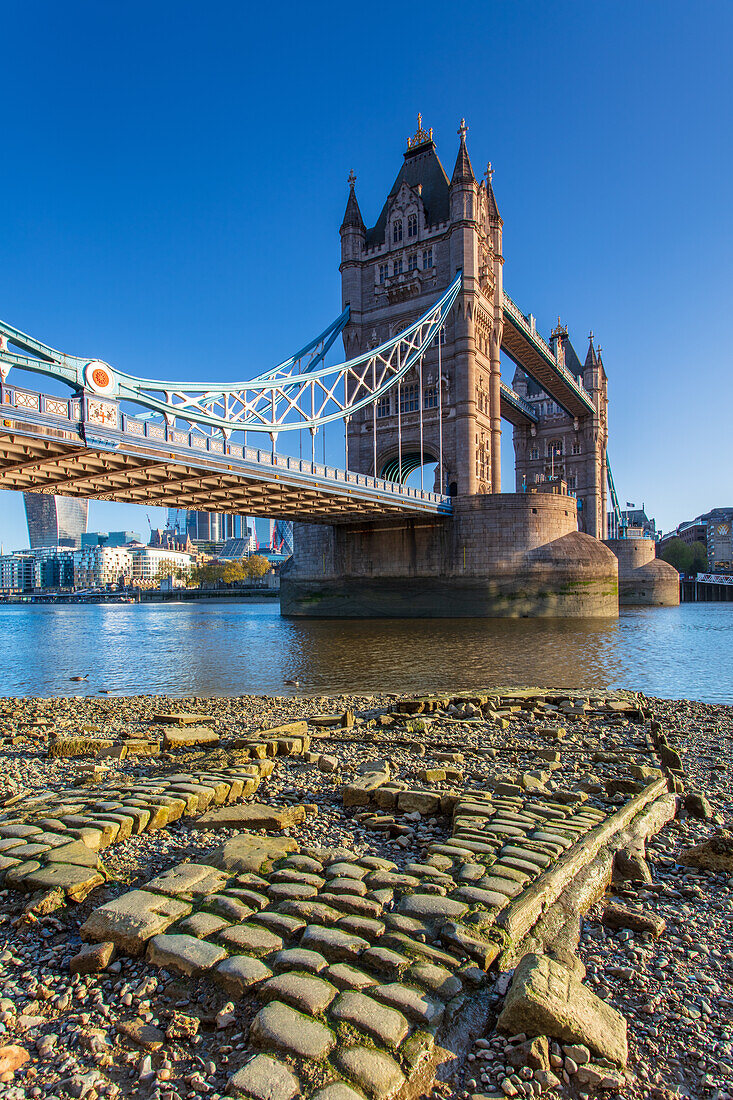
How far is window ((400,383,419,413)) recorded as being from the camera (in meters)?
40.8

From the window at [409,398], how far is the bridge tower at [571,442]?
1057 inches

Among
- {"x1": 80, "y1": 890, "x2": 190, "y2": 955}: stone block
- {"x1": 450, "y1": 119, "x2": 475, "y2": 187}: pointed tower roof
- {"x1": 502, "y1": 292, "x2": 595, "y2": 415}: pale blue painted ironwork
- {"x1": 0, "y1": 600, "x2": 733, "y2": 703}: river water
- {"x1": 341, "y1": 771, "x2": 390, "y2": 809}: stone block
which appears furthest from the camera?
{"x1": 502, "y1": 292, "x2": 595, "y2": 415}: pale blue painted ironwork

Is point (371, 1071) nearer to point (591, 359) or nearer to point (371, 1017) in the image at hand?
point (371, 1017)

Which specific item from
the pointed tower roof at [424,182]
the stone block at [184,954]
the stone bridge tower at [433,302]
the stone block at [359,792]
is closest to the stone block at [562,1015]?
the stone block at [184,954]

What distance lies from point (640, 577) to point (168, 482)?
40448 millimetres

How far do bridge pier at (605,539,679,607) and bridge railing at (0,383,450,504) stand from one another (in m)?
33.5

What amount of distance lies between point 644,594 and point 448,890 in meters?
52.4

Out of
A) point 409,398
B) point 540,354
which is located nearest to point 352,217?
point 409,398

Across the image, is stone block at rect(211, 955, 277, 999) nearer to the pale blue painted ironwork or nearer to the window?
the window

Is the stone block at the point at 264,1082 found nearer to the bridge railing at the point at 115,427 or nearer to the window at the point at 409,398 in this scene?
the bridge railing at the point at 115,427

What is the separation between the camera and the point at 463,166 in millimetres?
37625

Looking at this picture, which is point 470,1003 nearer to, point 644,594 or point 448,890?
→ point 448,890

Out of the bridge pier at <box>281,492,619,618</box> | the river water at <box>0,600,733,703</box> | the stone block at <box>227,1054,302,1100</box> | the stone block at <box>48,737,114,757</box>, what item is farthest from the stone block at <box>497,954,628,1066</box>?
the bridge pier at <box>281,492,619,618</box>

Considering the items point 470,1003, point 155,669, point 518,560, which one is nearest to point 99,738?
point 470,1003
